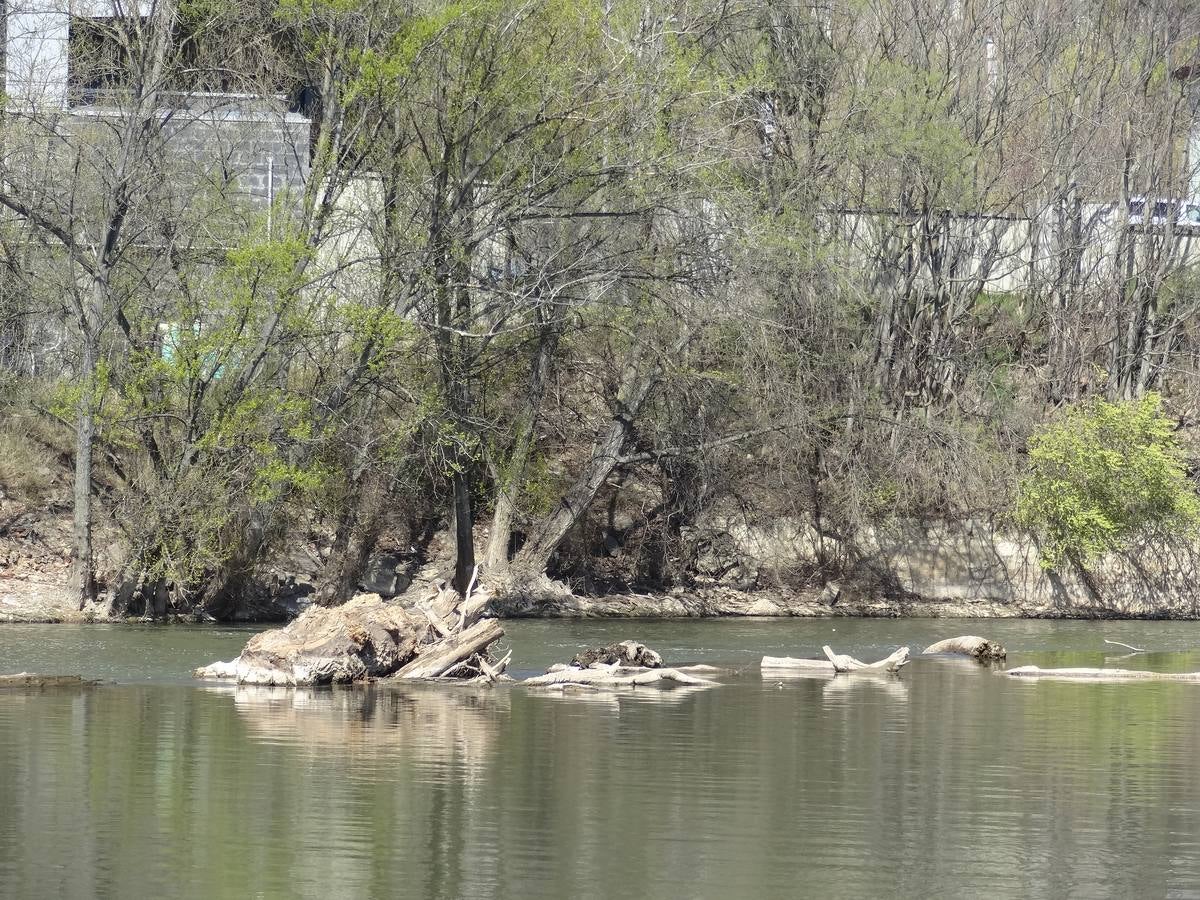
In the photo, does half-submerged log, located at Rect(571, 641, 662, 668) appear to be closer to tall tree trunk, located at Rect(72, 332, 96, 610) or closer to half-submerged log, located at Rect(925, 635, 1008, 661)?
half-submerged log, located at Rect(925, 635, 1008, 661)

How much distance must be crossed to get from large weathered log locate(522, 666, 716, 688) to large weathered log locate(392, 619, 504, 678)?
761mm

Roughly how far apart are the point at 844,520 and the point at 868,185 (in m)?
7.52

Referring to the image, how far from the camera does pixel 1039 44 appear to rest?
134 ft

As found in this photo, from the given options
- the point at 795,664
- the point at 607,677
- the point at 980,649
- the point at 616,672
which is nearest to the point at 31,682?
the point at 607,677

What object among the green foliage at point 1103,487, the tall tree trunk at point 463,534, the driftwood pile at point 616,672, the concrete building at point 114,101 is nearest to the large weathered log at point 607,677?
the driftwood pile at point 616,672

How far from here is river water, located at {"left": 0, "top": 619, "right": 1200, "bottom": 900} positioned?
34.8 feet

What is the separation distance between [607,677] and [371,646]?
2.85 metres

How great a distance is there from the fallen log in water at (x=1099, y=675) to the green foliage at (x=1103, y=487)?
12.7 m

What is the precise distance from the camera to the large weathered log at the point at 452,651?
21.2 m

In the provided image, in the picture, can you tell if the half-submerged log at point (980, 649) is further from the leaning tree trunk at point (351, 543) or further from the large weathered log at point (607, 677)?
the leaning tree trunk at point (351, 543)

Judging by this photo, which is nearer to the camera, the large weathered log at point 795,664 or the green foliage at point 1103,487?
the large weathered log at point 795,664

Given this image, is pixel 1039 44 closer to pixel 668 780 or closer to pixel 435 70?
pixel 435 70

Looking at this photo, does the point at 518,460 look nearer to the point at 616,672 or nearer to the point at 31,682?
the point at 616,672

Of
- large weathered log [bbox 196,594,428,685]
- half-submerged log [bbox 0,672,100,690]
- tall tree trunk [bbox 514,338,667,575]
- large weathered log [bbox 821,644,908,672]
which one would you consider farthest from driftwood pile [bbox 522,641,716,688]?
tall tree trunk [bbox 514,338,667,575]
